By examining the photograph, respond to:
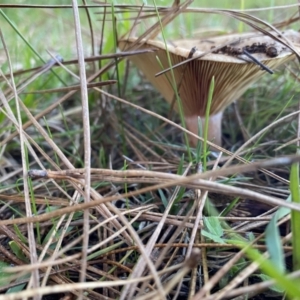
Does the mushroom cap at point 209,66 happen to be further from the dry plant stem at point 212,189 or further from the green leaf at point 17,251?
the green leaf at point 17,251

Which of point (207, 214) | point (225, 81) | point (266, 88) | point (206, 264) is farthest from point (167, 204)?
point (266, 88)

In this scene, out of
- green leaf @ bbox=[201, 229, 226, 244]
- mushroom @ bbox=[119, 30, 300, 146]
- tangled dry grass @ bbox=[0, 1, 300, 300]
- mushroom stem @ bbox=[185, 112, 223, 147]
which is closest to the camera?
tangled dry grass @ bbox=[0, 1, 300, 300]

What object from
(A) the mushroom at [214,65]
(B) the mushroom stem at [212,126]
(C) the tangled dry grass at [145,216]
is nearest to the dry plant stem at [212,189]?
(C) the tangled dry grass at [145,216]

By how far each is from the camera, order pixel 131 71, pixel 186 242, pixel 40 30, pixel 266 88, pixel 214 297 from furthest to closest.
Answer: pixel 40 30, pixel 131 71, pixel 266 88, pixel 186 242, pixel 214 297

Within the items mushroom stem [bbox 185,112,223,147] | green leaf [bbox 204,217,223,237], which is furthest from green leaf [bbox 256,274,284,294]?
mushroom stem [bbox 185,112,223,147]

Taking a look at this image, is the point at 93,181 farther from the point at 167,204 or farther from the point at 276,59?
the point at 276,59

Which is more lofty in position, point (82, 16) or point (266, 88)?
point (82, 16)

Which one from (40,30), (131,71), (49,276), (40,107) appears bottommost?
(49,276)

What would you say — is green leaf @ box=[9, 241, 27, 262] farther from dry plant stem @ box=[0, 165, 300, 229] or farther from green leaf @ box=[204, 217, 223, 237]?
green leaf @ box=[204, 217, 223, 237]
